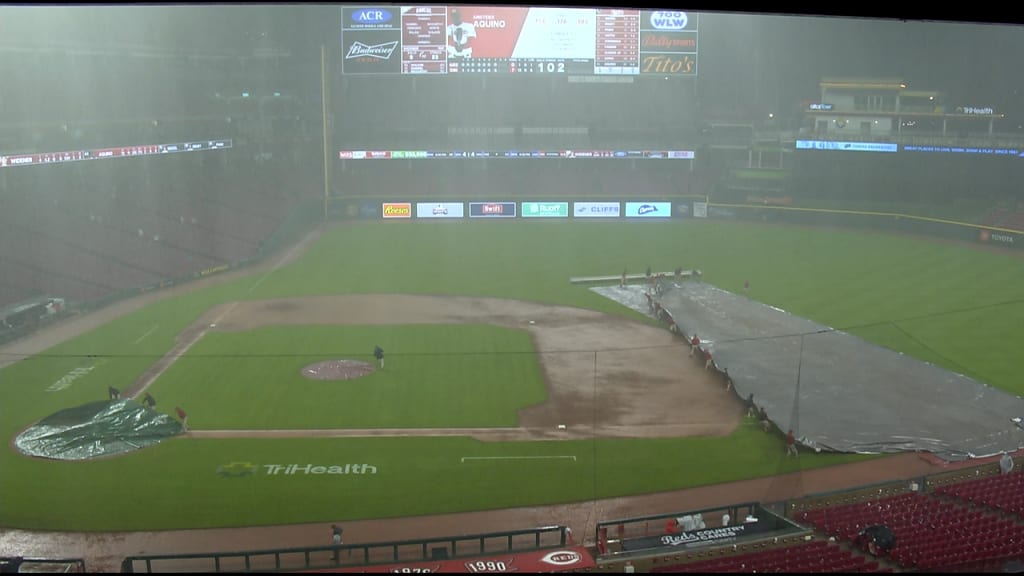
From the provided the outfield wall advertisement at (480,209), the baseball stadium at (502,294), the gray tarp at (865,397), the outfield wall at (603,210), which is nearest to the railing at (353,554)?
the baseball stadium at (502,294)

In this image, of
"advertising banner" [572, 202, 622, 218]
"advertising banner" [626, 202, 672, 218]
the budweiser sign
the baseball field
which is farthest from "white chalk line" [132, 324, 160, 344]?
"advertising banner" [626, 202, 672, 218]

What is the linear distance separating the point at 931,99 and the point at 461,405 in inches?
1181

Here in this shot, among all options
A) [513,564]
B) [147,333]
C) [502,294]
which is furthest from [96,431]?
[502,294]

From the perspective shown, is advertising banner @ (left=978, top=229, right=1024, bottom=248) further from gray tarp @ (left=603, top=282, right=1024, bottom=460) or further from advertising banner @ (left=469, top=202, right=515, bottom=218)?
advertising banner @ (left=469, top=202, right=515, bottom=218)

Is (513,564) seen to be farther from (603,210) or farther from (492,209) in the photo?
(603,210)

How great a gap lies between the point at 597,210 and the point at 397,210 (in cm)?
829

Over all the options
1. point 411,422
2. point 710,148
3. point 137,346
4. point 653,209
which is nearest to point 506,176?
point 653,209

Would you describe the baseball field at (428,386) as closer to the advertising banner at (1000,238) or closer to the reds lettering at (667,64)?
the advertising banner at (1000,238)

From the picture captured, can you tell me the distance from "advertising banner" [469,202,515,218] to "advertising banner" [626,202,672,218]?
497 centimetres

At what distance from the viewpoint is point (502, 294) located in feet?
80.0

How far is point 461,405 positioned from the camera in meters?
15.2

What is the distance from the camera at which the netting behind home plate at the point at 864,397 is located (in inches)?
533

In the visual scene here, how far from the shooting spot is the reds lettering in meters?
36.3

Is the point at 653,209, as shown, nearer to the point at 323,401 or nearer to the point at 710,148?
the point at 710,148
